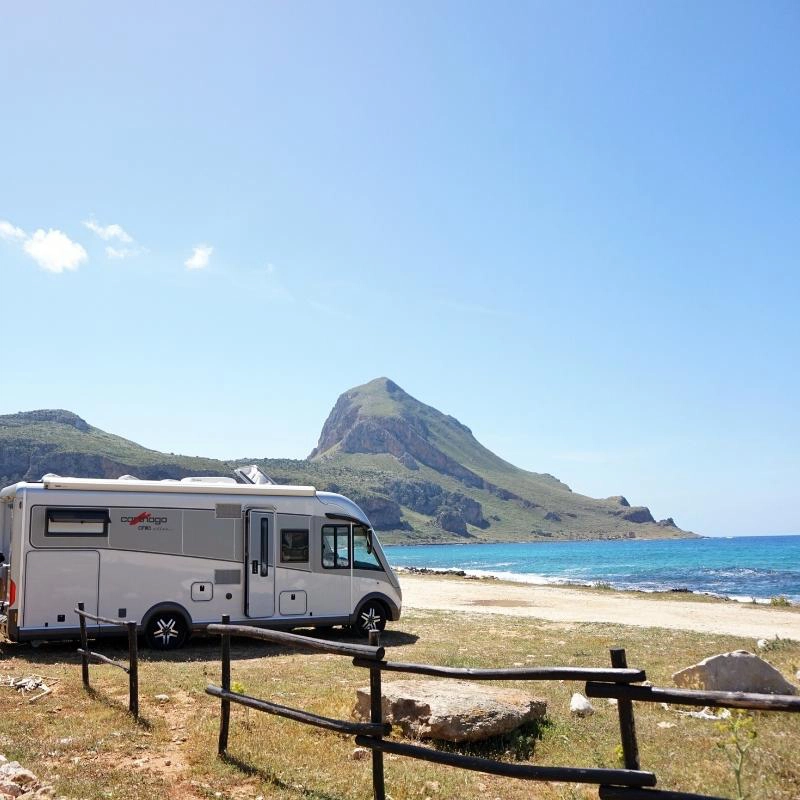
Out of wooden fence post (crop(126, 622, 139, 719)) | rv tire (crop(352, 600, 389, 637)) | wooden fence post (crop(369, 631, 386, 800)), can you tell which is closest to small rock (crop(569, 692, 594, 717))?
wooden fence post (crop(369, 631, 386, 800))

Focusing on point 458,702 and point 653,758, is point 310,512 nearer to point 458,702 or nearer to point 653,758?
point 458,702

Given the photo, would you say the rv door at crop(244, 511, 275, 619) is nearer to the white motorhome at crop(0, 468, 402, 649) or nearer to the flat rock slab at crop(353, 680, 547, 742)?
the white motorhome at crop(0, 468, 402, 649)

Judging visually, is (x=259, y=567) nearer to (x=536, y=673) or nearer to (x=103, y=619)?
(x=103, y=619)

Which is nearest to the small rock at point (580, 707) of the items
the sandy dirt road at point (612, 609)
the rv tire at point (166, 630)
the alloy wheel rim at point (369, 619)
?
the alloy wheel rim at point (369, 619)

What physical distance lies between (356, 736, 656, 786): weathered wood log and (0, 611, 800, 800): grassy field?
62 centimetres

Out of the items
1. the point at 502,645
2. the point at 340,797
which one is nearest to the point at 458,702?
the point at 340,797

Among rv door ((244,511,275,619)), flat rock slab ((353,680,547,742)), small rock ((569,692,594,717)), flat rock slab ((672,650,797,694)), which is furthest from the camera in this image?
rv door ((244,511,275,619))

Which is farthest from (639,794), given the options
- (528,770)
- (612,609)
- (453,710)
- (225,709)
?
(612,609)

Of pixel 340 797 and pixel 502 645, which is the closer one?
pixel 340 797

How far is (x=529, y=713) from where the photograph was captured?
7727mm

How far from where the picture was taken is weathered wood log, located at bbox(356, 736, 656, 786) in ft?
15.5

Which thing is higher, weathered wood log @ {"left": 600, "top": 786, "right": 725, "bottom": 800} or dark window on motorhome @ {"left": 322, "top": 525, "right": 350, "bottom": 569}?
dark window on motorhome @ {"left": 322, "top": 525, "right": 350, "bottom": 569}

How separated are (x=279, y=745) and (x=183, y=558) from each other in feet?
26.0

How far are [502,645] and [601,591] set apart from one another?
22956mm
